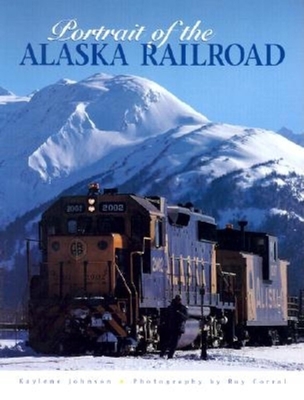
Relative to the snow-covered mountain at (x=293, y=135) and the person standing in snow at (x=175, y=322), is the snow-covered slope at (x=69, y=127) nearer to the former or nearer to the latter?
the snow-covered mountain at (x=293, y=135)

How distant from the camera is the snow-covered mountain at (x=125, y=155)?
1687 centimetres

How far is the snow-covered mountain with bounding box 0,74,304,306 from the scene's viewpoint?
1687 centimetres

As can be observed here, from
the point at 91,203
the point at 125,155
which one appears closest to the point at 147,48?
the point at 91,203

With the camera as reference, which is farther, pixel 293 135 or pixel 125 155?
pixel 125 155

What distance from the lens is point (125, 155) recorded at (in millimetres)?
24938

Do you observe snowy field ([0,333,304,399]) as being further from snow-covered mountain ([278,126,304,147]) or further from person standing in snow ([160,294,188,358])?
snow-covered mountain ([278,126,304,147])

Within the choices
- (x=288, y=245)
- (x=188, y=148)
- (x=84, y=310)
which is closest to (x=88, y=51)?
(x=84, y=310)

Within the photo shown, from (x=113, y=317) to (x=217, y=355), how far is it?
1669 millimetres
